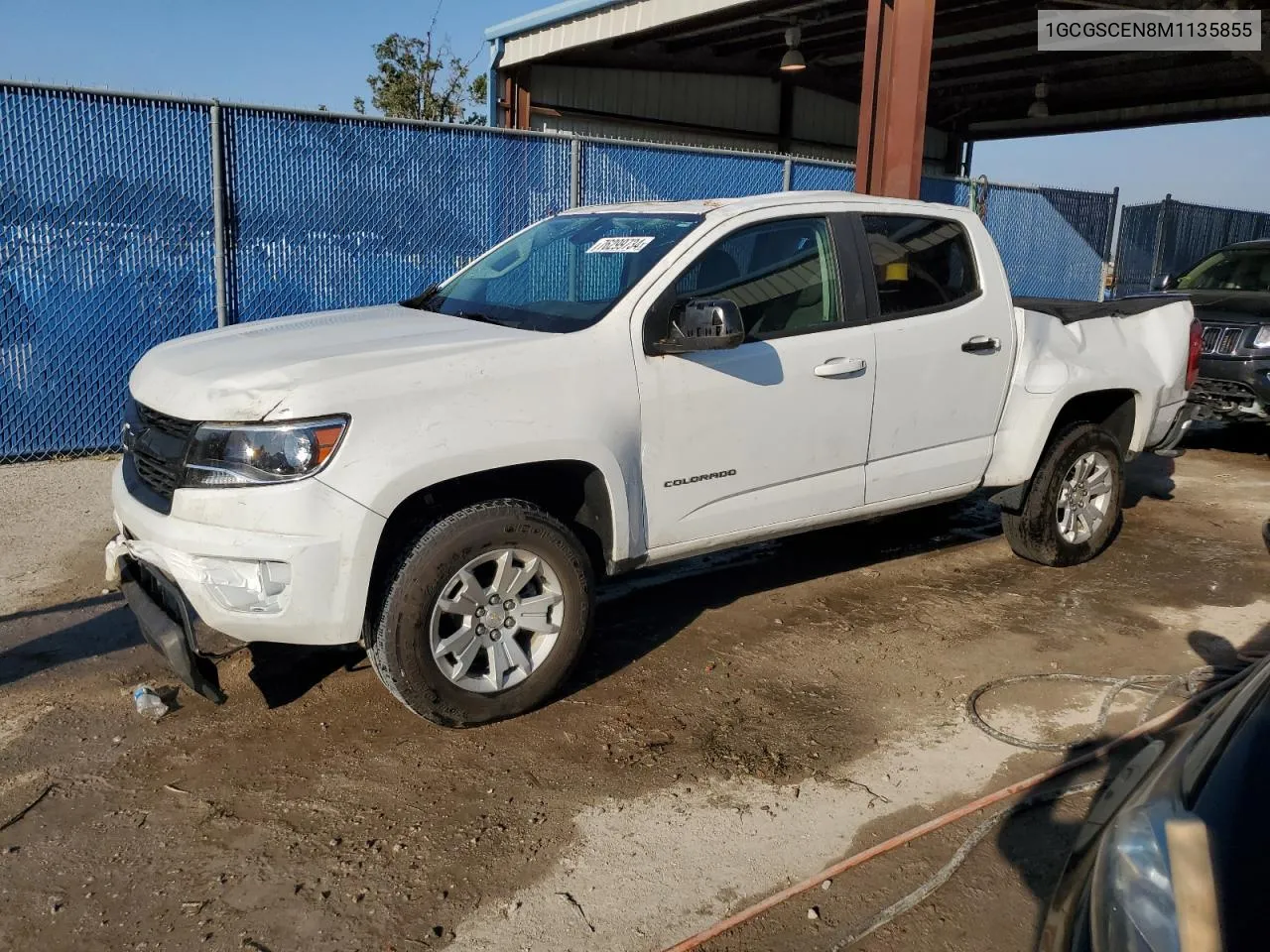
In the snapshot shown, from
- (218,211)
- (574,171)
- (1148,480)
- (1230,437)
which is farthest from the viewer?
(1230,437)

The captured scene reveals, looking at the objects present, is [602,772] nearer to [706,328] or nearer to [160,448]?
[706,328]

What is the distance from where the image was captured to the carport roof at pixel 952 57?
14359mm

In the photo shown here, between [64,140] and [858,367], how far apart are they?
594 cm

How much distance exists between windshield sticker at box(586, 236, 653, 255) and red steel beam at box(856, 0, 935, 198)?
5302mm

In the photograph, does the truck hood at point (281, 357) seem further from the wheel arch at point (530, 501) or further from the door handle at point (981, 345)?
the door handle at point (981, 345)

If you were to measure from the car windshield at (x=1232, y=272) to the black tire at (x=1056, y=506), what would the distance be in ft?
16.9

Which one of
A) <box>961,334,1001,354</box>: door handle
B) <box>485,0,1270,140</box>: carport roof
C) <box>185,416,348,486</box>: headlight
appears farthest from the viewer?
<box>485,0,1270,140</box>: carport roof

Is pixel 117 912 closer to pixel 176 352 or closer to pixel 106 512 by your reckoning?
pixel 176 352

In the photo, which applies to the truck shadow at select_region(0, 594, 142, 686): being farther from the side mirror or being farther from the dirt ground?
the side mirror

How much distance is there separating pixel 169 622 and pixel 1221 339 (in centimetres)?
870

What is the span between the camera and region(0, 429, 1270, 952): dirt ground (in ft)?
9.50

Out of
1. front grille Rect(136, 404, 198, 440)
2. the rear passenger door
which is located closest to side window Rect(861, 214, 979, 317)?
the rear passenger door

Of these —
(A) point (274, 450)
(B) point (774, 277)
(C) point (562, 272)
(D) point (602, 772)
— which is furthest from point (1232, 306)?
(A) point (274, 450)

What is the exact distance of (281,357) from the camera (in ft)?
12.1
